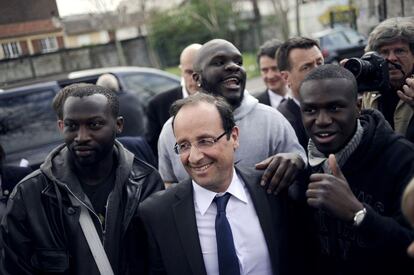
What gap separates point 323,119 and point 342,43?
1140 centimetres

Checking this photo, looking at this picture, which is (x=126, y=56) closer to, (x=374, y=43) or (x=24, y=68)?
(x=24, y=68)

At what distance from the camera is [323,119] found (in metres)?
1.84

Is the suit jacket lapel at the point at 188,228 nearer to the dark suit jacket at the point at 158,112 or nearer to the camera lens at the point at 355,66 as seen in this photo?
the camera lens at the point at 355,66

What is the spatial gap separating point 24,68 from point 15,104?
0.52 m

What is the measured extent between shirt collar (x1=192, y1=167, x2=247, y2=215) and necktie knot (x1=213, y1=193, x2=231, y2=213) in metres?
0.02

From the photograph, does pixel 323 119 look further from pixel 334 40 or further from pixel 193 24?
pixel 193 24

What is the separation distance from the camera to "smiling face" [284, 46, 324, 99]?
3.42 metres

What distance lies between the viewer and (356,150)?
1786mm

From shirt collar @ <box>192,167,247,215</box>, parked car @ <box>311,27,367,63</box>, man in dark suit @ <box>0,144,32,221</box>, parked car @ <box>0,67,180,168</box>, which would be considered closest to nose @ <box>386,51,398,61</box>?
shirt collar @ <box>192,167,247,215</box>

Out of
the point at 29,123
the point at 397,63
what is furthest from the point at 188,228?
the point at 29,123

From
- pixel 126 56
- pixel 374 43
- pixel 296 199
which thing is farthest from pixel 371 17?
pixel 126 56

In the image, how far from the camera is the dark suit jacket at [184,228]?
1815 millimetres

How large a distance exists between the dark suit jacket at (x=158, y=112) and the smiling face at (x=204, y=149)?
2.18m

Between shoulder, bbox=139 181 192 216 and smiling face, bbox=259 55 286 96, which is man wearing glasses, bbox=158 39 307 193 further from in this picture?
smiling face, bbox=259 55 286 96
